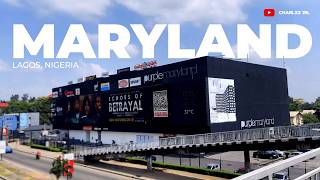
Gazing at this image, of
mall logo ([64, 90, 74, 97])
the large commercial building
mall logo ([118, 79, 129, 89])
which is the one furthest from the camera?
mall logo ([64, 90, 74, 97])

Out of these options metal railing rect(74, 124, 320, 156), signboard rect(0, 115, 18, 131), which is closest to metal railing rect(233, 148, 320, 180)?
metal railing rect(74, 124, 320, 156)

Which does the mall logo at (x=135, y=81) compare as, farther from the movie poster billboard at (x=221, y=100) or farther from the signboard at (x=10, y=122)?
the signboard at (x=10, y=122)

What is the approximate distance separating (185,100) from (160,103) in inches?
296

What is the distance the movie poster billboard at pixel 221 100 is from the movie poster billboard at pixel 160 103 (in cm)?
1085

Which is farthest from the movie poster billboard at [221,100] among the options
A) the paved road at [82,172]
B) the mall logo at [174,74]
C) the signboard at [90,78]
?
the signboard at [90,78]

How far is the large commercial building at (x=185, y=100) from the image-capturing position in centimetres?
6794

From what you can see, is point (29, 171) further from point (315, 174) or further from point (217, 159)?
point (315, 174)

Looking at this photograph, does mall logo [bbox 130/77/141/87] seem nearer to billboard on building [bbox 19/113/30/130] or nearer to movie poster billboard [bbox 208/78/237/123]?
movie poster billboard [bbox 208/78/237/123]

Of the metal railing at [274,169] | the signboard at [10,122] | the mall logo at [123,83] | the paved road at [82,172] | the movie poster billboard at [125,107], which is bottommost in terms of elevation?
the paved road at [82,172]

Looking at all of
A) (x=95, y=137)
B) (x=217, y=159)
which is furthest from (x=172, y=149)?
(x=95, y=137)

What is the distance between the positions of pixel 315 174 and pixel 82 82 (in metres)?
97.4

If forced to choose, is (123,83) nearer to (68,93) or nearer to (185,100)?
(185,100)

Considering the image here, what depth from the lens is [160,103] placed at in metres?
A: 76.1

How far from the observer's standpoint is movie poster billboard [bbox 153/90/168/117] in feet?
245
